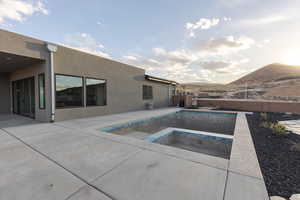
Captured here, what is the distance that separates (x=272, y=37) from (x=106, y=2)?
369 inches

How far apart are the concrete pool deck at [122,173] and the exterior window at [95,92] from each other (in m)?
4.32

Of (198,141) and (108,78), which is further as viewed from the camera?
Answer: (108,78)

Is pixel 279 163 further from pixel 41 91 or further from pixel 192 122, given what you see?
pixel 41 91

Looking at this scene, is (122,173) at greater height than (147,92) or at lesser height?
lesser

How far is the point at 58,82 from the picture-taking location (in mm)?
5891

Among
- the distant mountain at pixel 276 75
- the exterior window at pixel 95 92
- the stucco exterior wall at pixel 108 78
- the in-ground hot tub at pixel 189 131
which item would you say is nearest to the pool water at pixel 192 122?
the in-ground hot tub at pixel 189 131

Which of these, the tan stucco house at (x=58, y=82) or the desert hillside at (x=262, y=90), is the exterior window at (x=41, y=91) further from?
the desert hillside at (x=262, y=90)

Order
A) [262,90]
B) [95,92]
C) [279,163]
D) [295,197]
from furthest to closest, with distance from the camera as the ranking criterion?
[262,90] → [95,92] → [279,163] → [295,197]

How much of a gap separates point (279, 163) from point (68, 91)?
25.3ft

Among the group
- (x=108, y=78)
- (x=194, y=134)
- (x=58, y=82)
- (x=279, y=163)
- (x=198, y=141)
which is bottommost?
(x=198, y=141)

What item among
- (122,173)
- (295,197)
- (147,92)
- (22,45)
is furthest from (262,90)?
(22,45)

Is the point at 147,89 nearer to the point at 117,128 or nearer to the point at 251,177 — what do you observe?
the point at 117,128

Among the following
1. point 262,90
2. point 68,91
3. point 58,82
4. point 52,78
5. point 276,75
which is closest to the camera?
point 52,78

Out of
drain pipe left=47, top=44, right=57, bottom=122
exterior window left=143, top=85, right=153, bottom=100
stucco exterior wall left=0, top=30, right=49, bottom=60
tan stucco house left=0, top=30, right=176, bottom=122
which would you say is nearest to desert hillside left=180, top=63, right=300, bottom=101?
exterior window left=143, top=85, right=153, bottom=100
